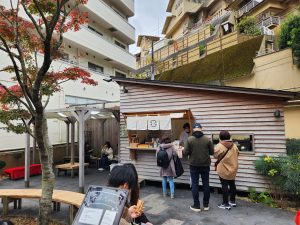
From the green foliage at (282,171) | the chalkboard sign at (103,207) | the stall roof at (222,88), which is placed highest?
the stall roof at (222,88)

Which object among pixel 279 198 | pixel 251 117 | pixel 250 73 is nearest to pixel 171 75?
pixel 250 73

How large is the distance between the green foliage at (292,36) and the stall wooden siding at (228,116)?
843 centimetres

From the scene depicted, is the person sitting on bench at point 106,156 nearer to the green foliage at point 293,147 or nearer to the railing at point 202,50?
the green foliage at point 293,147

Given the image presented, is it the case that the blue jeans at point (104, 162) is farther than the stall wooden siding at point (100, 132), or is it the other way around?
the stall wooden siding at point (100, 132)

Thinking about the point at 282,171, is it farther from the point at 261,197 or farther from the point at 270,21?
the point at 270,21

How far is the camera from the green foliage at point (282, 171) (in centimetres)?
644

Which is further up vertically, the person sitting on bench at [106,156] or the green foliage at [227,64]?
the green foliage at [227,64]

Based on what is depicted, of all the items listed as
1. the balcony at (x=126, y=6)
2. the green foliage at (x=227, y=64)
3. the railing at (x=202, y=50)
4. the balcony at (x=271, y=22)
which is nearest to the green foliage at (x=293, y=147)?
the green foliage at (x=227, y=64)

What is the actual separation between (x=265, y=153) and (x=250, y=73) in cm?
880

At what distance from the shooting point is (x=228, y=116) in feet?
26.8

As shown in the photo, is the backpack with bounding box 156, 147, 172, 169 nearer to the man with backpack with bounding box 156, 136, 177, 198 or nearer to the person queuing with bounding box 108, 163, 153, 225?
the man with backpack with bounding box 156, 136, 177, 198

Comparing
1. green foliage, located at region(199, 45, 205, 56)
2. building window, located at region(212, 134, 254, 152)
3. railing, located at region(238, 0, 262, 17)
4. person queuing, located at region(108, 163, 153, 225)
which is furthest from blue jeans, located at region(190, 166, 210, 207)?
railing, located at region(238, 0, 262, 17)

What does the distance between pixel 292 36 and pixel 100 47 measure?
13.7 m

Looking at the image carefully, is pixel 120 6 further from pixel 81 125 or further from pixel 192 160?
pixel 192 160
